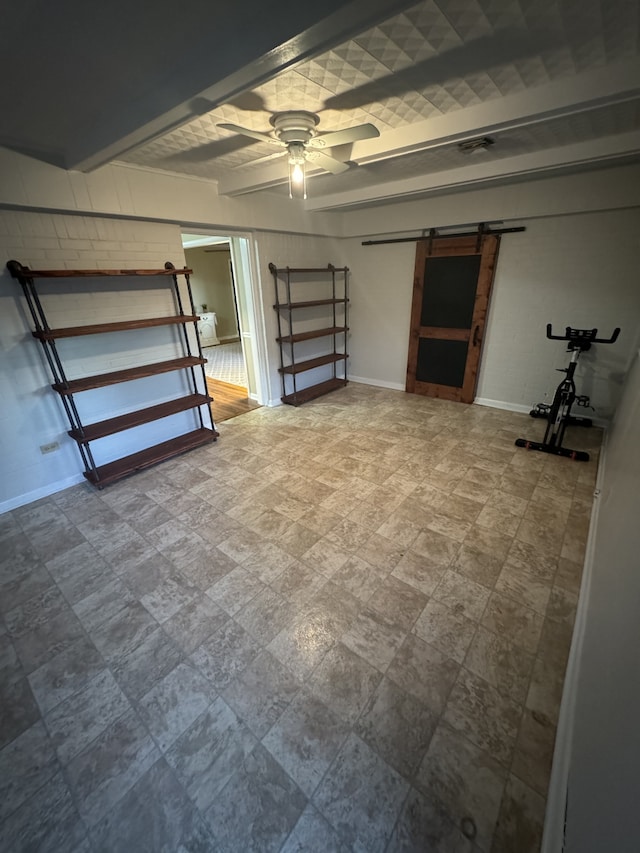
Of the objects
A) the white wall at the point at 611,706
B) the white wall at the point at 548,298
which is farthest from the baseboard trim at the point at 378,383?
the white wall at the point at 611,706

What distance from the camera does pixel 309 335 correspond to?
4.71 m

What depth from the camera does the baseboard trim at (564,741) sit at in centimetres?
104

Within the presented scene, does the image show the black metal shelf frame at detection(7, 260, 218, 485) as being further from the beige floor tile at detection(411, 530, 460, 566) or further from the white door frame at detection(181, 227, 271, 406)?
the beige floor tile at detection(411, 530, 460, 566)

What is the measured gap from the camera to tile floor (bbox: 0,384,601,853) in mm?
1144

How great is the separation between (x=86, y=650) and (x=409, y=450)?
9.55ft

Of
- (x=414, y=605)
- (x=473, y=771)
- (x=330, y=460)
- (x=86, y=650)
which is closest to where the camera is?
(x=473, y=771)

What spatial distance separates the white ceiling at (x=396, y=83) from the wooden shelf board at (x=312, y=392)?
106 inches

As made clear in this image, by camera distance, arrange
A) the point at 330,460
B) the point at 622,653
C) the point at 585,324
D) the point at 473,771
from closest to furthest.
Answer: the point at 622,653
the point at 473,771
the point at 330,460
the point at 585,324

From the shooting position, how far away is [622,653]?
0.99 m

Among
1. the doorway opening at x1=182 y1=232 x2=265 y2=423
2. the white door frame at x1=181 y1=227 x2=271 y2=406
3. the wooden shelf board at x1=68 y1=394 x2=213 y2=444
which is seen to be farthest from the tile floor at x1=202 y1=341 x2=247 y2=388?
the wooden shelf board at x1=68 y1=394 x2=213 y2=444

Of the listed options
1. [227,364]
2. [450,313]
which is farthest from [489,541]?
[227,364]

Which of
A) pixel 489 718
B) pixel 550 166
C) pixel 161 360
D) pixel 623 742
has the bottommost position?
pixel 489 718

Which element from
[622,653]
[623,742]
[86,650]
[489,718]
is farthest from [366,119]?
[86,650]

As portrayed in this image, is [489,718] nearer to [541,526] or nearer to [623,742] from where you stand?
[623,742]
